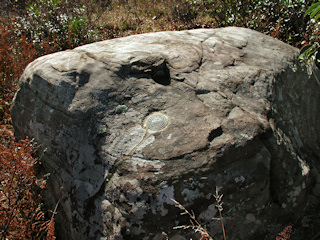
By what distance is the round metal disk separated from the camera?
7.28 feet

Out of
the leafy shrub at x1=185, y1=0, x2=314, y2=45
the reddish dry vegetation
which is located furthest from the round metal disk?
the leafy shrub at x1=185, y1=0, x2=314, y2=45

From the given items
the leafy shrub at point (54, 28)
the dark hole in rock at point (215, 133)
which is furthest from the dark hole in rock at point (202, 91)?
the leafy shrub at point (54, 28)

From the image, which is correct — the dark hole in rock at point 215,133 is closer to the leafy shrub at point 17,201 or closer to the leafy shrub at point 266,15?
the leafy shrub at point 17,201

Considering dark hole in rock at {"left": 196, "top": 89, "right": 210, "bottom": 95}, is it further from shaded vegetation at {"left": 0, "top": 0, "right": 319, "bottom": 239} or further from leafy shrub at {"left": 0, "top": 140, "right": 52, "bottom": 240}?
shaded vegetation at {"left": 0, "top": 0, "right": 319, "bottom": 239}

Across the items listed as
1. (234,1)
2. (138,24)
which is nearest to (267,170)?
(234,1)

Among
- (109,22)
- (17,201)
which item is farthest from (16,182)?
(109,22)

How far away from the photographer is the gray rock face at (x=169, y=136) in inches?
78.7

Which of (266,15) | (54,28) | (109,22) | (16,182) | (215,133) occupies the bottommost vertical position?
(16,182)

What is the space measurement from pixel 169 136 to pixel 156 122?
19 centimetres

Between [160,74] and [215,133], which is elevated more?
[160,74]

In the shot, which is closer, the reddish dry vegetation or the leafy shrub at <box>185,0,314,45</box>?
the reddish dry vegetation

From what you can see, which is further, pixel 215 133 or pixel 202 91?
pixel 202 91

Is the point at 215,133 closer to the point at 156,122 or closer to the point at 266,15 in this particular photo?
the point at 156,122

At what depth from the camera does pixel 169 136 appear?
2.14 m
